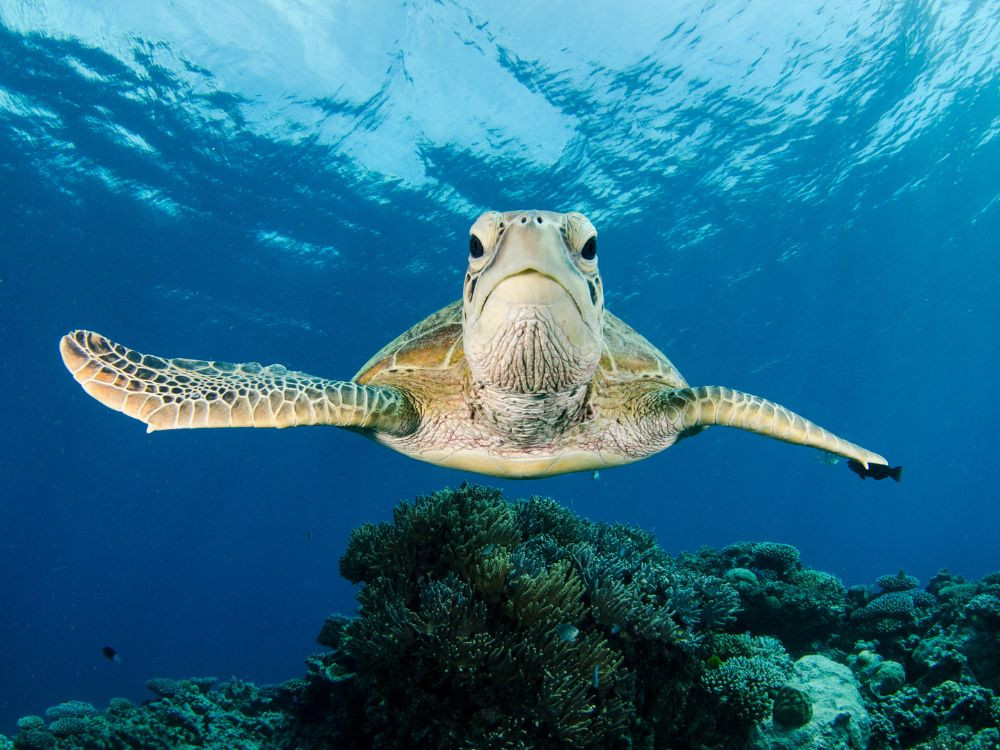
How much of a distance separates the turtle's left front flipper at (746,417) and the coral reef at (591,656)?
4.05 feet

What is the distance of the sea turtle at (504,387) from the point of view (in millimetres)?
2582

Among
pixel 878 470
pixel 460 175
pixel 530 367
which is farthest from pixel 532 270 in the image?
pixel 460 175

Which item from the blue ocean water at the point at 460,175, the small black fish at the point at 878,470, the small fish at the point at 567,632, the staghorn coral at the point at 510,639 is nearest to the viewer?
the staghorn coral at the point at 510,639

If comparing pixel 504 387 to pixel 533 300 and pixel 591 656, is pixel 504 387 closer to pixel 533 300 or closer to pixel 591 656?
pixel 533 300

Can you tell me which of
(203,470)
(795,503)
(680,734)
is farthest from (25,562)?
(795,503)

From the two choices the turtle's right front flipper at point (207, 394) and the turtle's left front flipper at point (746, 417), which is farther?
the turtle's left front flipper at point (746, 417)

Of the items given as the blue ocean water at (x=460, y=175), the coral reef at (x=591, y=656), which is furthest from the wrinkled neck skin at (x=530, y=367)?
the blue ocean water at (x=460, y=175)

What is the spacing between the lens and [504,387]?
3217 mm

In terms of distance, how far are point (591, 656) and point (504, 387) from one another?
5.63ft

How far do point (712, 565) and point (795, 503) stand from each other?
10530 centimetres

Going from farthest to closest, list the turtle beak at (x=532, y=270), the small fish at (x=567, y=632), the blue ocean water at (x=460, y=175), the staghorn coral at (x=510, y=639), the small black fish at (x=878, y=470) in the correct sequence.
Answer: the blue ocean water at (x=460, y=175) < the small black fish at (x=878, y=470) < the small fish at (x=567, y=632) < the staghorn coral at (x=510, y=639) < the turtle beak at (x=532, y=270)

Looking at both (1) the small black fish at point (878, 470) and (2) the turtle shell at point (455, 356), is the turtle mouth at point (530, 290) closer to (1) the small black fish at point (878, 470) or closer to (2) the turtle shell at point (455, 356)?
(2) the turtle shell at point (455, 356)

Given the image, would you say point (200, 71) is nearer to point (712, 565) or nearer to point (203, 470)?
point (712, 565)

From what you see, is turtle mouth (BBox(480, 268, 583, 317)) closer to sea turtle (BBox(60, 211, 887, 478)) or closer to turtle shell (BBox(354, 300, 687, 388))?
sea turtle (BBox(60, 211, 887, 478))
